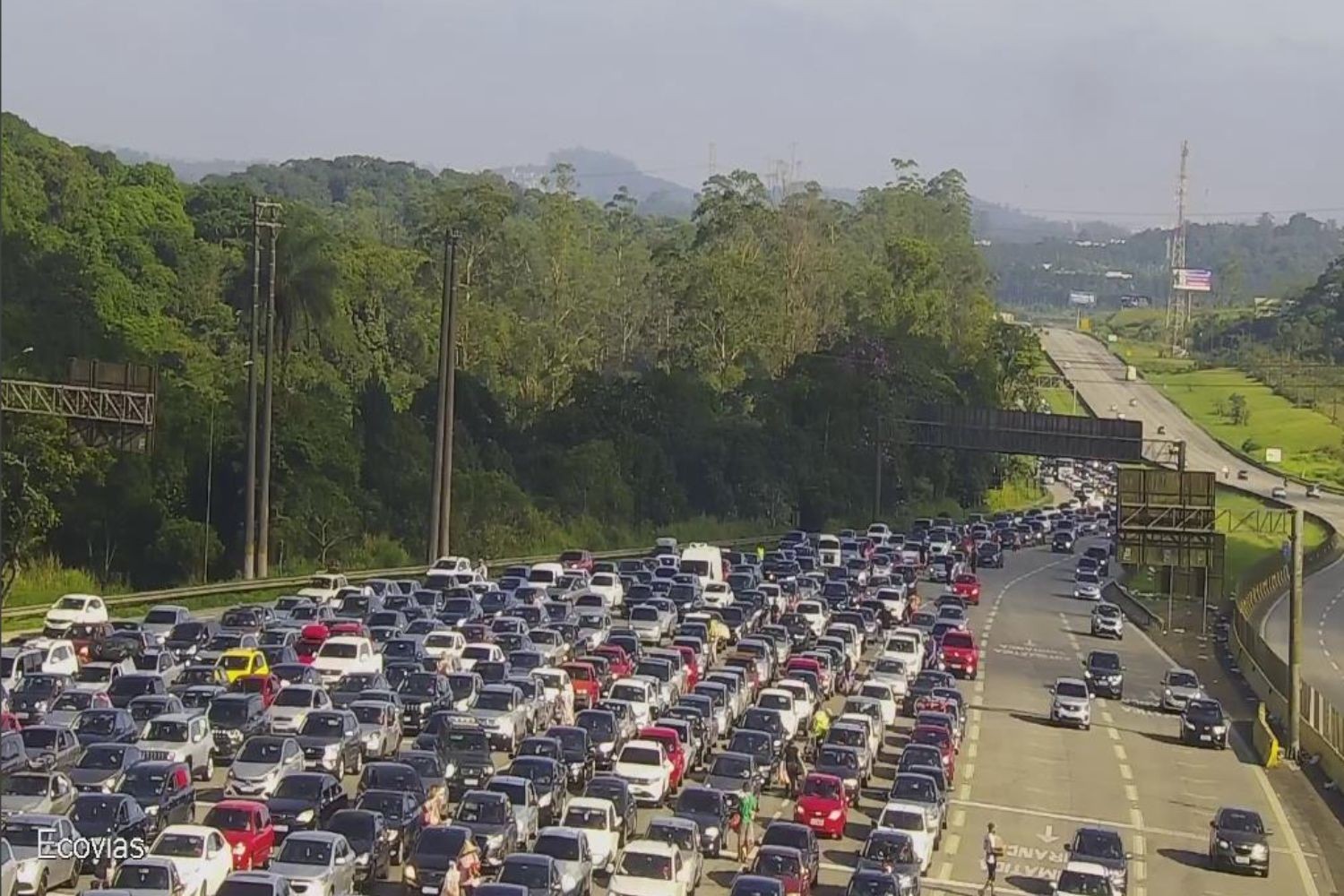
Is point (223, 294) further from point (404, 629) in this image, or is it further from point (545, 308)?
point (404, 629)

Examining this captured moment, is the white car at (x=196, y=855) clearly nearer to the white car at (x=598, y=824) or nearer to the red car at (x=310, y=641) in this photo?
the white car at (x=598, y=824)

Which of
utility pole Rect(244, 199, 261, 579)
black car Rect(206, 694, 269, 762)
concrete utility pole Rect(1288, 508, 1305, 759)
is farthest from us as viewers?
utility pole Rect(244, 199, 261, 579)

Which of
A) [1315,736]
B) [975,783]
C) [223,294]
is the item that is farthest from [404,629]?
[223,294]

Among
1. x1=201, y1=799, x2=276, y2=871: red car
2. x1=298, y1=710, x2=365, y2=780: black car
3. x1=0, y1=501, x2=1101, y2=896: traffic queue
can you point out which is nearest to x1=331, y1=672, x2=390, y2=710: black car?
x1=0, y1=501, x2=1101, y2=896: traffic queue

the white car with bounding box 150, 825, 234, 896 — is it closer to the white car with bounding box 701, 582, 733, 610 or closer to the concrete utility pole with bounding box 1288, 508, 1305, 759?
the concrete utility pole with bounding box 1288, 508, 1305, 759

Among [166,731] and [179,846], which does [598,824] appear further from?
[166,731]
